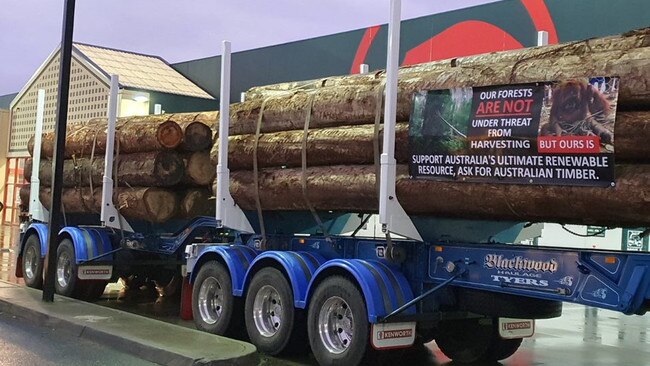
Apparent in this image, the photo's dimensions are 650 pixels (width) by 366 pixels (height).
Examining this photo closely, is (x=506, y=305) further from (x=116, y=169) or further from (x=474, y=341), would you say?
(x=116, y=169)

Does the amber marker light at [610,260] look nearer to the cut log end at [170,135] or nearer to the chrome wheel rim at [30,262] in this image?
the cut log end at [170,135]

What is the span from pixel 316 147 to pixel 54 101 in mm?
20925

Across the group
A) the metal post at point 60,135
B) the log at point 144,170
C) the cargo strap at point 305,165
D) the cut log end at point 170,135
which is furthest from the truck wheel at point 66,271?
the cargo strap at point 305,165

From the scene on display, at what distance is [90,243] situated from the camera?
1242cm

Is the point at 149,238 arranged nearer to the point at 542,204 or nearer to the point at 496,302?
the point at 496,302

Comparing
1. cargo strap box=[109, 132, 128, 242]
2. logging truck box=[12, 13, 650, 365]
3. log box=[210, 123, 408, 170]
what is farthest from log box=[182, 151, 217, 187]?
log box=[210, 123, 408, 170]

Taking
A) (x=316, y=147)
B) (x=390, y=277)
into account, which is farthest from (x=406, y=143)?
(x=316, y=147)

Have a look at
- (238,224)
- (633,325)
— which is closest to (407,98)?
(238,224)

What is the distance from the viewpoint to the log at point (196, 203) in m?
11.9

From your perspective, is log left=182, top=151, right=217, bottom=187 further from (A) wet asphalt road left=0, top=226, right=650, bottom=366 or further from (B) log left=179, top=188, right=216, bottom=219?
(A) wet asphalt road left=0, top=226, right=650, bottom=366

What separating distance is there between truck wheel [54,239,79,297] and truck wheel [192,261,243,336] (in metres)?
3.51

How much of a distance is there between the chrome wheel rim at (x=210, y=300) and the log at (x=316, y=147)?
1.49 metres

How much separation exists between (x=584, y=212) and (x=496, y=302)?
4.88 ft

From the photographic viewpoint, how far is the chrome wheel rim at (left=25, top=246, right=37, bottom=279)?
1362 centimetres
